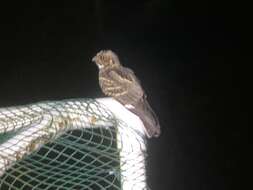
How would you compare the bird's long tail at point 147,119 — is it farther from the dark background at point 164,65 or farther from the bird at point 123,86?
the dark background at point 164,65

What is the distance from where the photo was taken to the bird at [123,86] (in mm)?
2095

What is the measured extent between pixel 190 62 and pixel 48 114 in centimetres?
259

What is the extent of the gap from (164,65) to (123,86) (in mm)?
1696

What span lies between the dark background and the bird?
1.05 metres

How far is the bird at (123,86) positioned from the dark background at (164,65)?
105 centimetres

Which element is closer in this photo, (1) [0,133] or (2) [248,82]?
(1) [0,133]

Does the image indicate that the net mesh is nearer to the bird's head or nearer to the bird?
the bird

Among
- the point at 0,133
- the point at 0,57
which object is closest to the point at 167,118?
the point at 0,57

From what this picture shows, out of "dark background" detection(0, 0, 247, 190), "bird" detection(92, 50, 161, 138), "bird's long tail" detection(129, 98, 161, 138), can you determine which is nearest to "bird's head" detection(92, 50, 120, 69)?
"bird" detection(92, 50, 161, 138)

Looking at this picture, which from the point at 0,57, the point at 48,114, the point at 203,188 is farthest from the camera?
the point at 0,57

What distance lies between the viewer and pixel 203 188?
12.5 feet

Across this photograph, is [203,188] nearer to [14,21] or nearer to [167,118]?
[167,118]

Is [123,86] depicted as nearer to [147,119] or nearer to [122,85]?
[122,85]

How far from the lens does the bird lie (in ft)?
6.87
